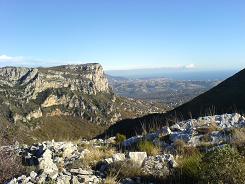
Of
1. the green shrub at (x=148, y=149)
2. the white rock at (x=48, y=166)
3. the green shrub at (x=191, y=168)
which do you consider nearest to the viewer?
the white rock at (x=48, y=166)

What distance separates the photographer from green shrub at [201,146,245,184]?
7.58 meters

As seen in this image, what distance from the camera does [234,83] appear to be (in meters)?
86.9

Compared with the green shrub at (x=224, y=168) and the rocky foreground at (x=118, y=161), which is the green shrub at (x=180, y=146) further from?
the green shrub at (x=224, y=168)

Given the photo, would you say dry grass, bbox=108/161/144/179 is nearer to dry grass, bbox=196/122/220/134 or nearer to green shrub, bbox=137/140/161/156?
green shrub, bbox=137/140/161/156

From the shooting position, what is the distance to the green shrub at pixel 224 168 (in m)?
7.58

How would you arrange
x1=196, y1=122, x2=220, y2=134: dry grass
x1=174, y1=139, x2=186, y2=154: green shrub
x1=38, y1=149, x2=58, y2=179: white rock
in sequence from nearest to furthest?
x1=38, y1=149, x2=58, y2=179: white rock
x1=174, y1=139, x2=186, y2=154: green shrub
x1=196, y1=122, x2=220, y2=134: dry grass

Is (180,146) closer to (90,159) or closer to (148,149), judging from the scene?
(148,149)

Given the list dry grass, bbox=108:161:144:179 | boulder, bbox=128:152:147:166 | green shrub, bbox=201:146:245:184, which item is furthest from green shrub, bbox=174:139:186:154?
green shrub, bbox=201:146:245:184

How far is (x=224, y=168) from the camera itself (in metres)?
7.72

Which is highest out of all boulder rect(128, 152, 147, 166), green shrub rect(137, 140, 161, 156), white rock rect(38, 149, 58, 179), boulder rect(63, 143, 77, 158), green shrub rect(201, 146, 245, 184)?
green shrub rect(201, 146, 245, 184)

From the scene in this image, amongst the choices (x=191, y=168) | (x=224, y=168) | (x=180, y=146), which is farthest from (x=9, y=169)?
(x=180, y=146)

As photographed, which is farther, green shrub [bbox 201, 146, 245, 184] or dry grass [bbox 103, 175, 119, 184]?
dry grass [bbox 103, 175, 119, 184]

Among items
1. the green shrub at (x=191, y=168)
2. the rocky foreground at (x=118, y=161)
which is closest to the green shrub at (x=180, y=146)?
the rocky foreground at (x=118, y=161)

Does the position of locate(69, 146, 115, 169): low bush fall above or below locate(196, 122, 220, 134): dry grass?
below
